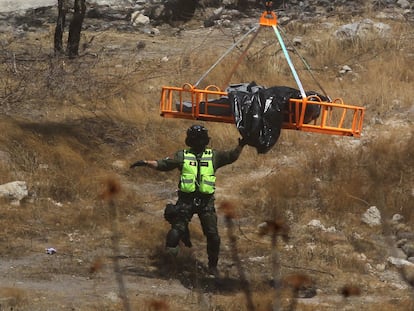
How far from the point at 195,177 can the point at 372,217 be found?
3175 mm

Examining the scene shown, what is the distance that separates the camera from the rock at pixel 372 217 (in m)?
10.1

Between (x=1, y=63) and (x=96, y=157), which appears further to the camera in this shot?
(x=1, y=63)

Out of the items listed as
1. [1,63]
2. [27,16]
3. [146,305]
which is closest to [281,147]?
[1,63]

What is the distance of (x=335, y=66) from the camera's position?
16.5 m

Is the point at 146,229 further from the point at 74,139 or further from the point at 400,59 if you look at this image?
the point at 400,59

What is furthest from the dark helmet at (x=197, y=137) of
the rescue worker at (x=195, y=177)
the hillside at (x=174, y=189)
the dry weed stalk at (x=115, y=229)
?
the dry weed stalk at (x=115, y=229)

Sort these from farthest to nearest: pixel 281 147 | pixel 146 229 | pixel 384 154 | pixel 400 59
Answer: pixel 400 59
pixel 281 147
pixel 384 154
pixel 146 229

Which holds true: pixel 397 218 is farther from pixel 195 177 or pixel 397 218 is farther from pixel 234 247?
pixel 195 177

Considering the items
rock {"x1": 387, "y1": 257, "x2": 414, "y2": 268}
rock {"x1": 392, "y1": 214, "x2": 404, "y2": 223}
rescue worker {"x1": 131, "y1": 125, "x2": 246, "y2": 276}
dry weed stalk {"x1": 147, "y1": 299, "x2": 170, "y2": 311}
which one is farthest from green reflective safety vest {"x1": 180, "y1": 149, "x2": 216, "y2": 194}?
rock {"x1": 392, "y1": 214, "x2": 404, "y2": 223}

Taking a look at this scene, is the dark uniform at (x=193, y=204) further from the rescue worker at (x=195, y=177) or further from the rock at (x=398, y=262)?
the rock at (x=398, y=262)

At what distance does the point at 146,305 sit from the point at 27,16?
14722 millimetres

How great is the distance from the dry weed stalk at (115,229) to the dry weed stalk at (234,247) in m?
1.07

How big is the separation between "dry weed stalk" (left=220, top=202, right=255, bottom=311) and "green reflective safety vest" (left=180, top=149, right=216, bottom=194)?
1024 mm

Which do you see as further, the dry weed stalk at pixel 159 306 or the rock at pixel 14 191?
the rock at pixel 14 191
